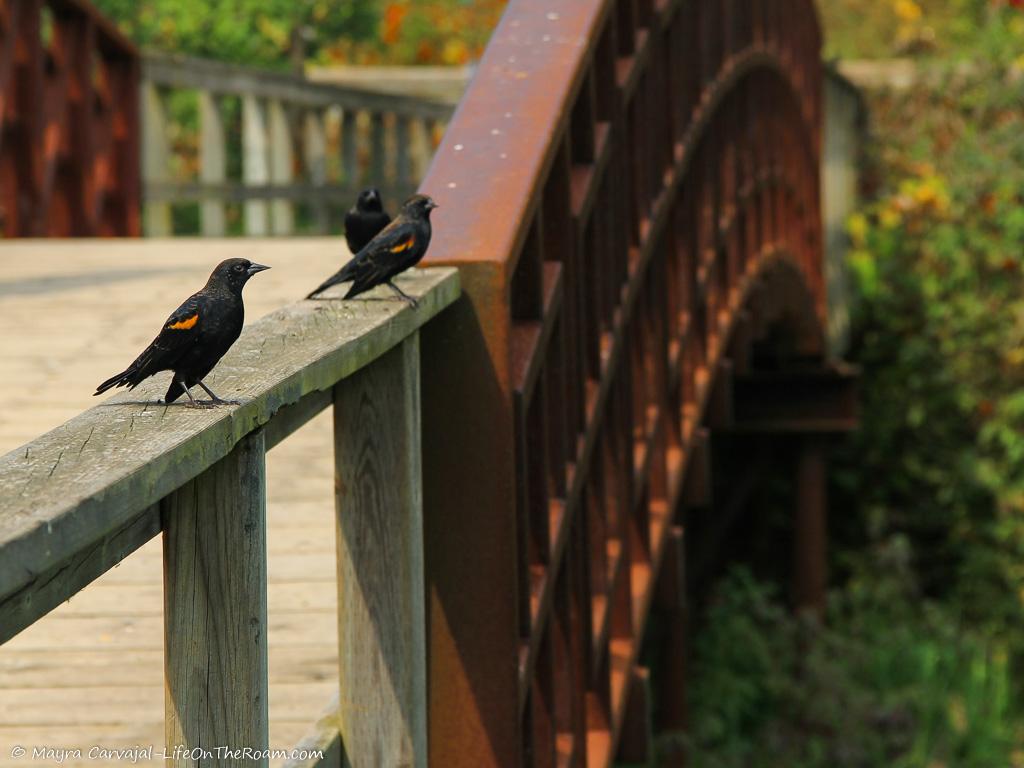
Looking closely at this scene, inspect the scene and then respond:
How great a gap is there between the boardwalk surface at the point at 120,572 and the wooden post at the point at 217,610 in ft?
2.89

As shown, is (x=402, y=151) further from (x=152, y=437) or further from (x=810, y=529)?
(x=152, y=437)

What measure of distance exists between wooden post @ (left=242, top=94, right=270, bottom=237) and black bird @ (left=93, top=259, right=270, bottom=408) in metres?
7.44

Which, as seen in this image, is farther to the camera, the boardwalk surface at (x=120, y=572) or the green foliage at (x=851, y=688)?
the green foliage at (x=851, y=688)

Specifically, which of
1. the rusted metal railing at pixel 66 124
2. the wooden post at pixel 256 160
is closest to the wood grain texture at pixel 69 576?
the rusted metal railing at pixel 66 124

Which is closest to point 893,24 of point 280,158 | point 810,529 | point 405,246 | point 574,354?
point 810,529

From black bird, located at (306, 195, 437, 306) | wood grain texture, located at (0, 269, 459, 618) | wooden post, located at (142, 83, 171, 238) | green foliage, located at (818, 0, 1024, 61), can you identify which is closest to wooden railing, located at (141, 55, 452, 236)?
wooden post, located at (142, 83, 171, 238)

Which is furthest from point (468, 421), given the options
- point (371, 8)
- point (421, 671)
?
point (371, 8)

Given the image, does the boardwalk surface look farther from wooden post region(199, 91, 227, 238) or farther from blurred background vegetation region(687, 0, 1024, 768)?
blurred background vegetation region(687, 0, 1024, 768)

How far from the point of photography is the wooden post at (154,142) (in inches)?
348

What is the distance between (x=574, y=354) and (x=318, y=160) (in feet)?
22.1

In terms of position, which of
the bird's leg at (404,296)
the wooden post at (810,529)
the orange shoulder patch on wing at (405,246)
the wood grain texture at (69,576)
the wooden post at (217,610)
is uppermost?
the orange shoulder patch on wing at (405,246)

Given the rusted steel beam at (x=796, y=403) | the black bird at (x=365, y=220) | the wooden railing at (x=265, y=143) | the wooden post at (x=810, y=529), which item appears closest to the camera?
the black bird at (x=365, y=220)

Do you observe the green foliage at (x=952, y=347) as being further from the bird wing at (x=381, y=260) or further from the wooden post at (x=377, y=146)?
the bird wing at (x=381, y=260)

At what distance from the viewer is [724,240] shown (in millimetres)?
6520
